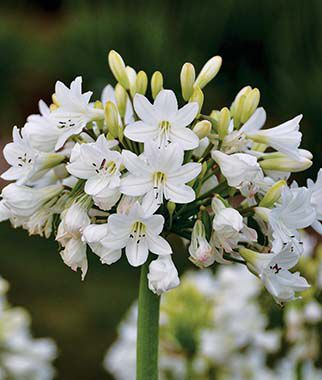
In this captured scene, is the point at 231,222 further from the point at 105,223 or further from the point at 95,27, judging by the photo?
the point at 95,27

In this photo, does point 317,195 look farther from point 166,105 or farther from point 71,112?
point 71,112

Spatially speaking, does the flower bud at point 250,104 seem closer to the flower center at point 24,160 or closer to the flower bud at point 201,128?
the flower bud at point 201,128

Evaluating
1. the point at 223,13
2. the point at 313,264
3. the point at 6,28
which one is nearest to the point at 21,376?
the point at 313,264

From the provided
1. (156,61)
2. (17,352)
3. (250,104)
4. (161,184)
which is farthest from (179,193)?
(156,61)

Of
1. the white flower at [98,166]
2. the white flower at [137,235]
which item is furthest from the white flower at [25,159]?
the white flower at [137,235]

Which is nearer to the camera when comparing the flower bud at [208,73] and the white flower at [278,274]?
the white flower at [278,274]
